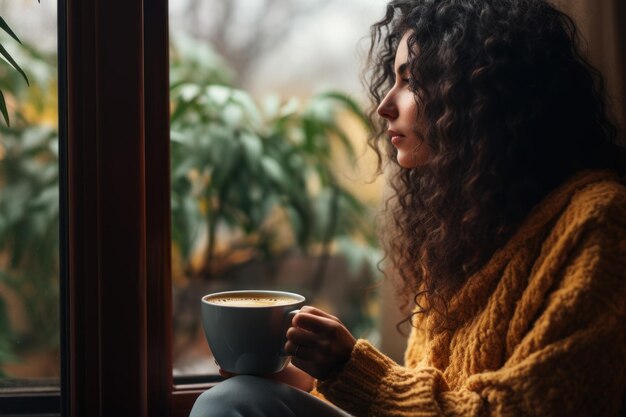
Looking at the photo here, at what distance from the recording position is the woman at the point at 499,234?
0.72 m

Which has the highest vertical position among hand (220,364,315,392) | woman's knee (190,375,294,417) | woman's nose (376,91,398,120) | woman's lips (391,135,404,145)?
woman's nose (376,91,398,120)

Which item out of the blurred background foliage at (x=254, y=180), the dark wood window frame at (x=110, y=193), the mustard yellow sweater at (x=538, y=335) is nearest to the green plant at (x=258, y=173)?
the blurred background foliage at (x=254, y=180)

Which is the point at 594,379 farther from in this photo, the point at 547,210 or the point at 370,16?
the point at 370,16

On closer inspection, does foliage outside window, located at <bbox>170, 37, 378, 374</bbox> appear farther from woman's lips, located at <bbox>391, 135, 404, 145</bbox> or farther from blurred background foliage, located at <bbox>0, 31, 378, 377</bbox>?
woman's lips, located at <bbox>391, 135, 404, 145</bbox>

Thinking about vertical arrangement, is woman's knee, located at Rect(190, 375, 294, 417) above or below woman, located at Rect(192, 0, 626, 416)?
below

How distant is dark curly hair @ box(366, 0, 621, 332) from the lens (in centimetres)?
86

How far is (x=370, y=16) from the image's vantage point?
1526mm

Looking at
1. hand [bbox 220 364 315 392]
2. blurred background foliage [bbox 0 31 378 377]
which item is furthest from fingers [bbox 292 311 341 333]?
blurred background foliage [bbox 0 31 378 377]

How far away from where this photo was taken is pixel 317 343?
81 centimetres

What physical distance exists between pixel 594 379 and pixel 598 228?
174 mm

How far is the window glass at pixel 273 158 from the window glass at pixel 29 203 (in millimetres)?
518

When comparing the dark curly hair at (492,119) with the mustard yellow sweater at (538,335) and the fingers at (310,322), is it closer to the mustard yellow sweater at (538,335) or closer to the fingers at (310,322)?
the mustard yellow sweater at (538,335)

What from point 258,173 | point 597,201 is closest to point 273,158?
point 258,173

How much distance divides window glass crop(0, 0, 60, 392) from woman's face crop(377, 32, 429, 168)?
0.54m
